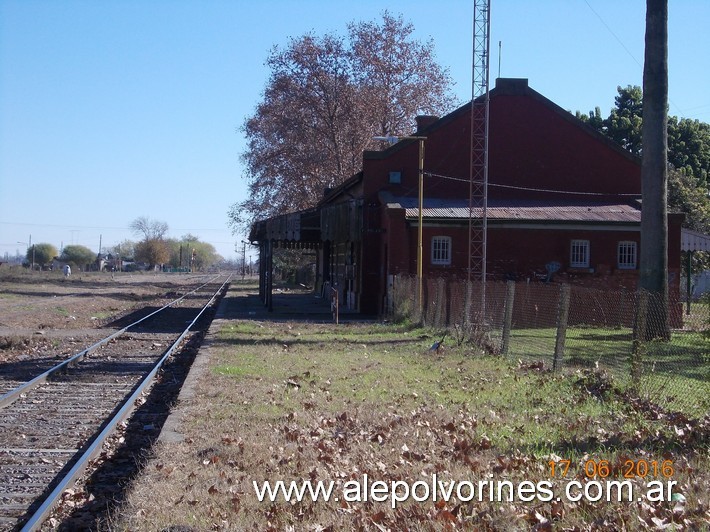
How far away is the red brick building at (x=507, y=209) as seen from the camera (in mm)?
31781

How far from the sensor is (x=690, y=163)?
208 ft

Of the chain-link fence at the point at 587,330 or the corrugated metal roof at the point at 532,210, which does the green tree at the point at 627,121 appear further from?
the chain-link fence at the point at 587,330

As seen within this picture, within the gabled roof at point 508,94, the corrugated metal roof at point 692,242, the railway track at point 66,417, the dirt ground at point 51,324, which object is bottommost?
the railway track at point 66,417

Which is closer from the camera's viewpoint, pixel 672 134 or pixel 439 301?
pixel 439 301

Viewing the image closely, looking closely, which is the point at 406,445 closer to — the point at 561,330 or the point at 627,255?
the point at 561,330

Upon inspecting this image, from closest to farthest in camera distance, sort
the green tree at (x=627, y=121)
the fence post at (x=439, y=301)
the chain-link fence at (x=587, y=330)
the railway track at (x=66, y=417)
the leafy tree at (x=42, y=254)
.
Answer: the railway track at (x=66, y=417), the chain-link fence at (x=587, y=330), the fence post at (x=439, y=301), the green tree at (x=627, y=121), the leafy tree at (x=42, y=254)

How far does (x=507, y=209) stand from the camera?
33.2m

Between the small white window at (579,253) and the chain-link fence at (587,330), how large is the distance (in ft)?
21.5

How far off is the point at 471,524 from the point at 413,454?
6.83 feet

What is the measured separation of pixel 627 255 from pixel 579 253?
1.89m

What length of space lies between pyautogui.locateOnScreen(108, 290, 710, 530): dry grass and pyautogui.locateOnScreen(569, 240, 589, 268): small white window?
18.4 m

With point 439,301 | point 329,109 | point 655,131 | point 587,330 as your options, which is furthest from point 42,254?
point 655,131

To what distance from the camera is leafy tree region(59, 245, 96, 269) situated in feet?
528

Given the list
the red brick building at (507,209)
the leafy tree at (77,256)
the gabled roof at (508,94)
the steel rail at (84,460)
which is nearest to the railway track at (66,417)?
the steel rail at (84,460)
